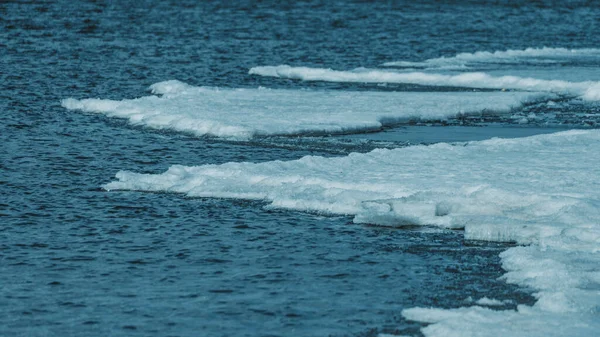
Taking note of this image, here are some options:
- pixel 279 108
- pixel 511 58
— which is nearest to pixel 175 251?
pixel 279 108

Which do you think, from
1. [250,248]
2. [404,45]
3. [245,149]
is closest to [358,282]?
[250,248]

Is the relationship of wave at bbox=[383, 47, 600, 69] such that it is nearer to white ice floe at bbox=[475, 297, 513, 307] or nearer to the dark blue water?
the dark blue water

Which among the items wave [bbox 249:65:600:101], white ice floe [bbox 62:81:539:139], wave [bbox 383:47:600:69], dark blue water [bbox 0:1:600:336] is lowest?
wave [bbox 383:47:600:69]

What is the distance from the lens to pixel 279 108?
77.8 ft

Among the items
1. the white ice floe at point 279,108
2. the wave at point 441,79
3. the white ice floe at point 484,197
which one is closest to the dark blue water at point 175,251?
the white ice floe at point 484,197

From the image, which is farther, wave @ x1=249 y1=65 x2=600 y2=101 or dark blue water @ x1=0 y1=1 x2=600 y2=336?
wave @ x1=249 y1=65 x2=600 y2=101

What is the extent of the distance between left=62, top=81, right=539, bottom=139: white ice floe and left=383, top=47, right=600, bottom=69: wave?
7.49m

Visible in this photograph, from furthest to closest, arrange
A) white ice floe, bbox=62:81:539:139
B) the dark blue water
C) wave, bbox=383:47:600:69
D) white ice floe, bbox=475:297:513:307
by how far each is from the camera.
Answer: wave, bbox=383:47:600:69
white ice floe, bbox=62:81:539:139
white ice floe, bbox=475:297:513:307
the dark blue water

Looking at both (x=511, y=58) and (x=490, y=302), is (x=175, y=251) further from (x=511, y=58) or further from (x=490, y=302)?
(x=511, y=58)

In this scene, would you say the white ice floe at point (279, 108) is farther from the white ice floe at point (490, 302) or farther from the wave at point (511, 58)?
the white ice floe at point (490, 302)

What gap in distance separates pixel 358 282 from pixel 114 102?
1371 centimetres

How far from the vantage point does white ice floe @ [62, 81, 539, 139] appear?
2117 cm

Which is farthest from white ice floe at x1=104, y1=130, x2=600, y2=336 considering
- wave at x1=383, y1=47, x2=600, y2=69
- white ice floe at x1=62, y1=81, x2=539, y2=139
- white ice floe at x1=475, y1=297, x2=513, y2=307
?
wave at x1=383, y1=47, x2=600, y2=69

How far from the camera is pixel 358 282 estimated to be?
11.6 m
